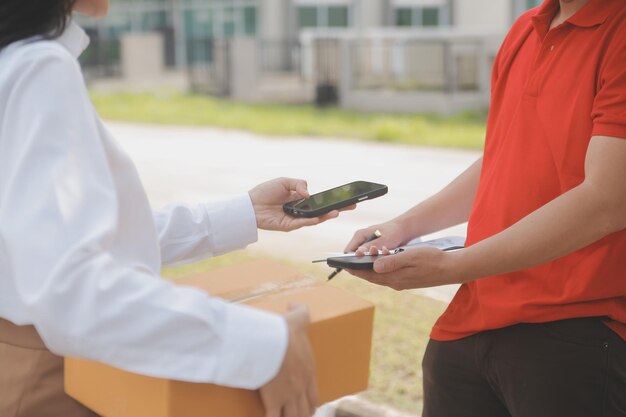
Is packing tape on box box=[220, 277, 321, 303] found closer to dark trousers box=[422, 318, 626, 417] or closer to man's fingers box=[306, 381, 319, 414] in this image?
man's fingers box=[306, 381, 319, 414]

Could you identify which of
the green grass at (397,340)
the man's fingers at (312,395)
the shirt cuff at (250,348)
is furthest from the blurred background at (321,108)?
the shirt cuff at (250,348)

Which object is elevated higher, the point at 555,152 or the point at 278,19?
the point at 278,19

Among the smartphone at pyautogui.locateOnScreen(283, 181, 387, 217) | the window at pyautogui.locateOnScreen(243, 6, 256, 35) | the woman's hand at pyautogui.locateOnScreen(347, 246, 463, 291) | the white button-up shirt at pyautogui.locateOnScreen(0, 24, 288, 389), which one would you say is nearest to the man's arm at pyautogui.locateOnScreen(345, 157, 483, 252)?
the smartphone at pyautogui.locateOnScreen(283, 181, 387, 217)

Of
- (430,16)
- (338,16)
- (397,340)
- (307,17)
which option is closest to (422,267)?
(397,340)

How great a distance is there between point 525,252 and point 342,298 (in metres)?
0.41

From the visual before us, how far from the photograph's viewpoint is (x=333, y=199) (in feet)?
6.75

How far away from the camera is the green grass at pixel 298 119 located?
12688 millimetres

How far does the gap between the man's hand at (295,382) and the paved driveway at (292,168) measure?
5.07 m

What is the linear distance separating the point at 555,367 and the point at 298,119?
1300 centimetres

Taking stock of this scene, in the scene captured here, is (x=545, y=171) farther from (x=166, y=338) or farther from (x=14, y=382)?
(x=14, y=382)

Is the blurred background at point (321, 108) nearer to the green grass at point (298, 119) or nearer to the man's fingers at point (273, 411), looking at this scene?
the green grass at point (298, 119)

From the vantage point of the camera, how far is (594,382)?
1964 mm

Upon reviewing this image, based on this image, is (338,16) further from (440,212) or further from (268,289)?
(268,289)

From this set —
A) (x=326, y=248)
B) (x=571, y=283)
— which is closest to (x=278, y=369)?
(x=571, y=283)
